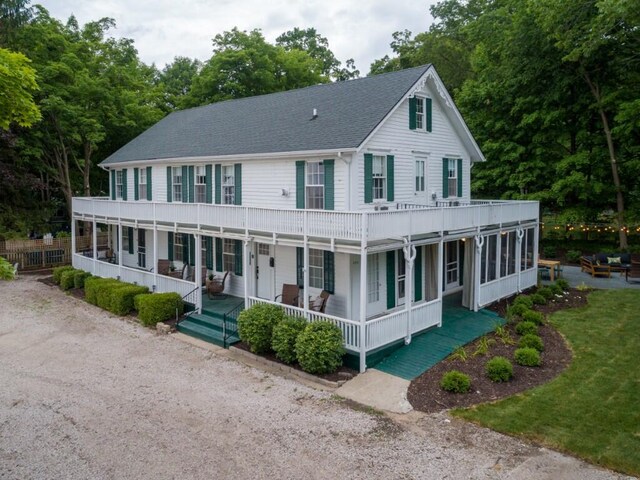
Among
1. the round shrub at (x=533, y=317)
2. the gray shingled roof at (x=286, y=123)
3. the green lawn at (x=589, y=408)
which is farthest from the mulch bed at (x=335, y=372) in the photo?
the round shrub at (x=533, y=317)

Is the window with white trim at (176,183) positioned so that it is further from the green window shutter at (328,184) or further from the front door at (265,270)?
the green window shutter at (328,184)

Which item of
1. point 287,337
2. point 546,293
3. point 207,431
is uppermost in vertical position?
point 287,337

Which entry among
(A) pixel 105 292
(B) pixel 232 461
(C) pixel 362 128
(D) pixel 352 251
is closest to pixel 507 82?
(C) pixel 362 128

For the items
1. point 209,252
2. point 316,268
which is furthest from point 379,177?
point 209,252

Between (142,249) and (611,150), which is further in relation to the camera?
(611,150)

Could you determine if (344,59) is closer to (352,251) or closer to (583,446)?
(352,251)

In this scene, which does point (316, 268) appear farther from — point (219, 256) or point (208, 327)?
point (219, 256)
